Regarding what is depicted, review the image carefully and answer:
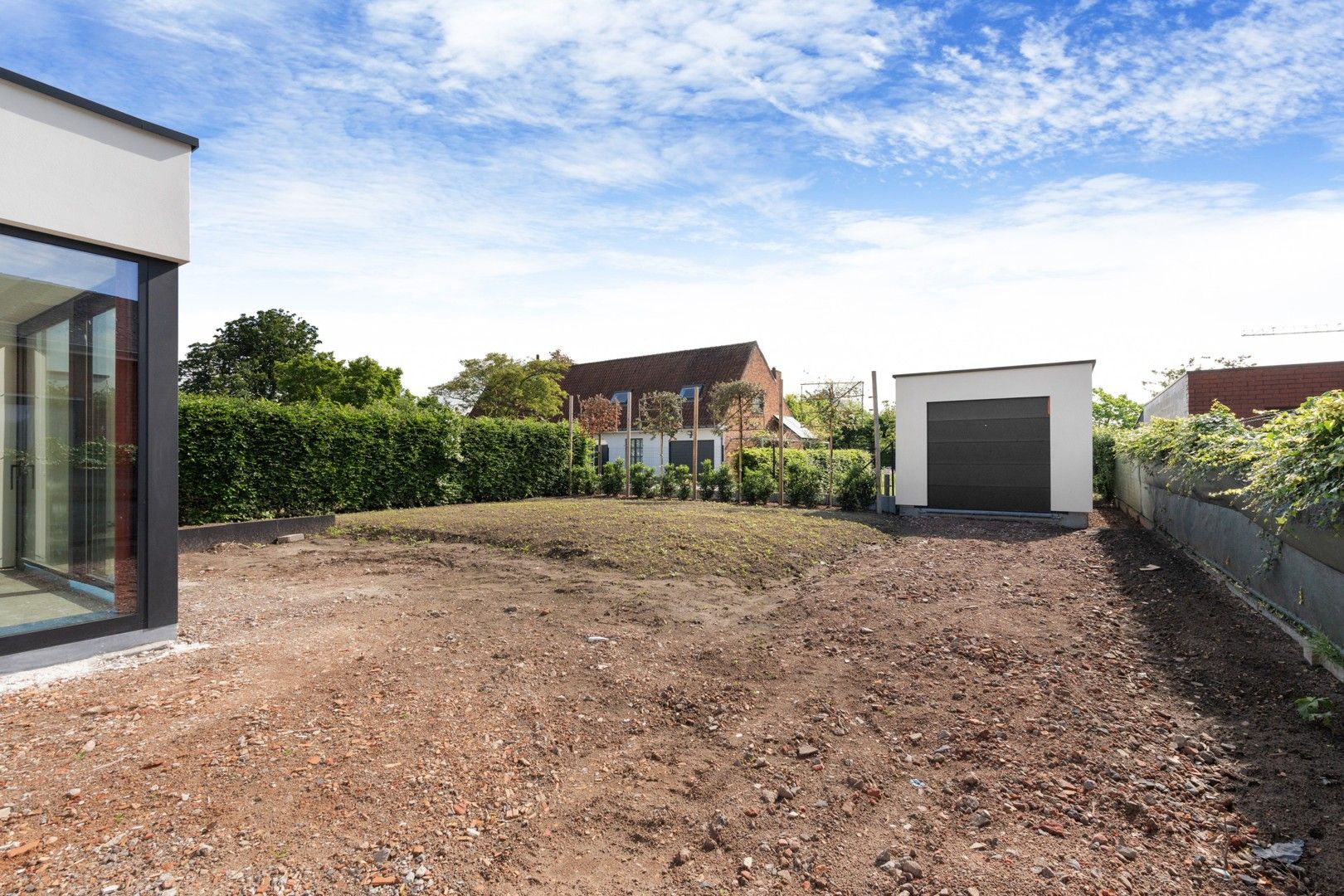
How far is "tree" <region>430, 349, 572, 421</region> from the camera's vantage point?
94.9 ft

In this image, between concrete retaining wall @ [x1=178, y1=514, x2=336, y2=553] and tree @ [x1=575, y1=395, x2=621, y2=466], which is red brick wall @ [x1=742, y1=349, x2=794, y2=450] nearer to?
tree @ [x1=575, y1=395, x2=621, y2=466]

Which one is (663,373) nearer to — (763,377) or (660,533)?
(763,377)

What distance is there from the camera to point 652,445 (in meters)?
23.9

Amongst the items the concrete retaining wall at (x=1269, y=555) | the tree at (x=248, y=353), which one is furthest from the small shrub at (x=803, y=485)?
the tree at (x=248, y=353)

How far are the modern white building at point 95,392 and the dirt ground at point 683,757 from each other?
26.1 inches

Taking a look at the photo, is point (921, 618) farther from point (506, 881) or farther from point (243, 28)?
point (243, 28)

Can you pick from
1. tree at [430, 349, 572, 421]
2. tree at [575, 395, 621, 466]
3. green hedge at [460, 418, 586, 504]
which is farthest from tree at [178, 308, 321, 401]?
green hedge at [460, 418, 586, 504]

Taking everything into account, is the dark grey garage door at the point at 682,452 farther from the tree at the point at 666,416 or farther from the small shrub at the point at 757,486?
the small shrub at the point at 757,486

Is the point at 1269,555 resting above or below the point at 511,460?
below

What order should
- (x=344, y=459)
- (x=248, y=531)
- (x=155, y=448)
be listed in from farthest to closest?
(x=344, y=459) → (x=248, y=531) → (x=155, y=448)

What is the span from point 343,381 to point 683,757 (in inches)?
1307

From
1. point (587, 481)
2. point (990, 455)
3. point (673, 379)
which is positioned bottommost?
point (587, 481)

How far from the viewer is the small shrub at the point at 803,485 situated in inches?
544

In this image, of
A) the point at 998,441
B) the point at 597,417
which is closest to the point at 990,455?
the point at 998,441
